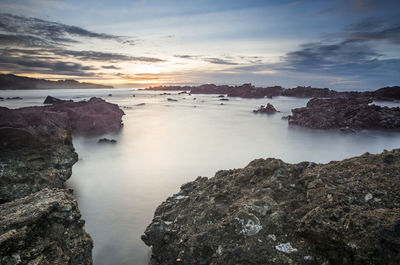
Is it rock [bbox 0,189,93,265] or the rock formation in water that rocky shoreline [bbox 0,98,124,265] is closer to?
rock [bbox 0,189,93,265]

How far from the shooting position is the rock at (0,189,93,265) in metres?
2.21

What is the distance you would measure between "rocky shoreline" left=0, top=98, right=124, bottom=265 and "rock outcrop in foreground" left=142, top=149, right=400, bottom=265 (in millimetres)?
989

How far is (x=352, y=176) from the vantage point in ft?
9.87

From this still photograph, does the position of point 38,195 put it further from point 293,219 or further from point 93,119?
point 93,119

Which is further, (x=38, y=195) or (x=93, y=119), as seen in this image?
(x=93, y=119)

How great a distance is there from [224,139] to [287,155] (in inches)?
144

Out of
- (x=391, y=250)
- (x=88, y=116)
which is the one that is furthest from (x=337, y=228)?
(x=88, y=116)

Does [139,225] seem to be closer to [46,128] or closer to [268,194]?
[268,194]

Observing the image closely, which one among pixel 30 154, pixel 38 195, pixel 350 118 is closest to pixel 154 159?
pixel 30 154

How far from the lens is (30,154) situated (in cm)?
500

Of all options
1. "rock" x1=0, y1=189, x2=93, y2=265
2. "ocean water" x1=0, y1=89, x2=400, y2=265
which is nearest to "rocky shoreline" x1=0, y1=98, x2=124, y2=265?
"rock" x1=0, y1=189, x2=93, y2=265

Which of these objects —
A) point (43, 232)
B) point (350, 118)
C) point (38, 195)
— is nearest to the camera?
point (43, 232)

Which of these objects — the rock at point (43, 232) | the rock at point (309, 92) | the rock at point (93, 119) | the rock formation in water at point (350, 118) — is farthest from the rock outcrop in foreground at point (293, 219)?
the rock at point (309, 92)

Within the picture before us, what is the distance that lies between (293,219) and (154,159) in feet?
22.6
